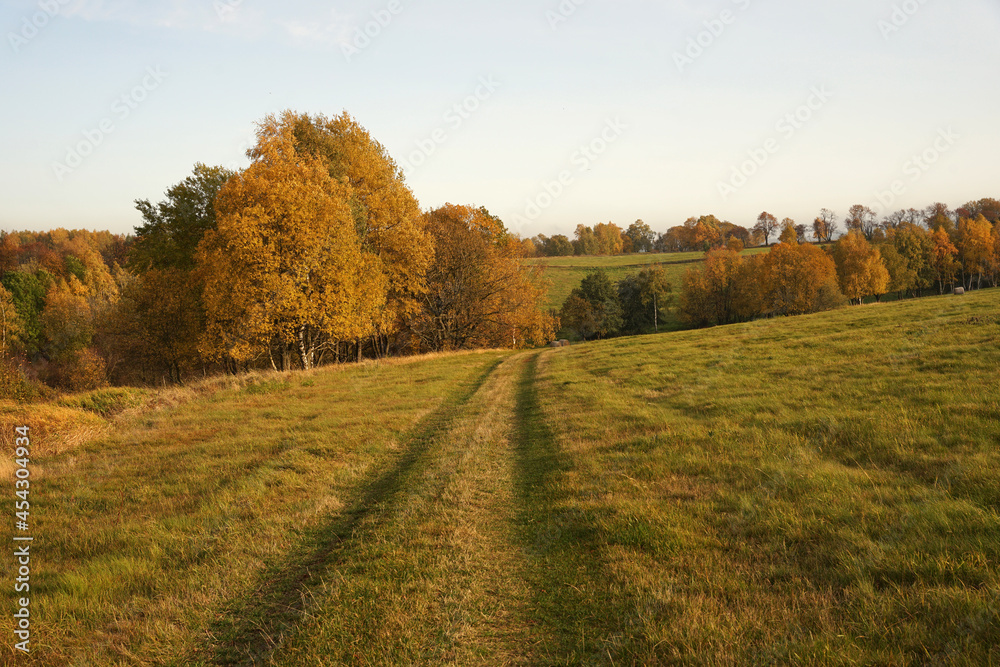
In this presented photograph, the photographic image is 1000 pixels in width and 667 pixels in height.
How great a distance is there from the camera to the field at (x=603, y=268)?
101331mm

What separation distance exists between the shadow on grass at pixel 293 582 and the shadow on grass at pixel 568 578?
247 cm

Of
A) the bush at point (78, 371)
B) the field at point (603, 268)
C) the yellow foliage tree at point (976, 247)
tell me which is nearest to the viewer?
the bush at point (78, 371)

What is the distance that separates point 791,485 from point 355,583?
644 cm

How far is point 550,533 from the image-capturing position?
680cm

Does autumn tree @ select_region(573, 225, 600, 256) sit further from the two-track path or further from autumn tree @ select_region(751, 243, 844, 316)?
the two-track path

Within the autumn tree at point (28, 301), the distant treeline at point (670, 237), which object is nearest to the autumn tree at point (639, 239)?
the distant treeline at point (670, 237)

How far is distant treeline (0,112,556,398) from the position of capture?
26906mm

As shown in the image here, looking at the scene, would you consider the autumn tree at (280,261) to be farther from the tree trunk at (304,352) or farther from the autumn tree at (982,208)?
the autumn tree at (982,208)

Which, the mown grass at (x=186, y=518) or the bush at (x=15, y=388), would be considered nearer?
the mown grass at (x=186, y=518)

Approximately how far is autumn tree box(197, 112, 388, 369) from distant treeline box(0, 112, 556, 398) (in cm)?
8

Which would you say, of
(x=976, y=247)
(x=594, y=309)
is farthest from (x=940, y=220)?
(x=594, y=309)

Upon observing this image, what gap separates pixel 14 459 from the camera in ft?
34.7

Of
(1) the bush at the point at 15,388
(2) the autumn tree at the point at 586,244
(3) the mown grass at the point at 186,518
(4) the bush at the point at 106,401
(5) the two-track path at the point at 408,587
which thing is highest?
(2) the autumn tree at the point at 586,244

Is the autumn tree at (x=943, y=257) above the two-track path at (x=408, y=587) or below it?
above
